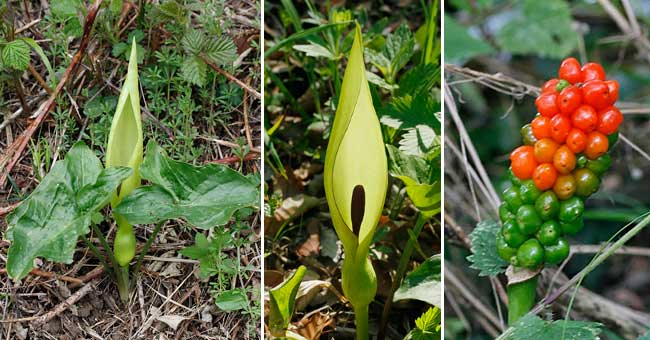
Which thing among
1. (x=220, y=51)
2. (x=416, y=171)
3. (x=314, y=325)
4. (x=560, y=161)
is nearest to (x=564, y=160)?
(x=560, y=161)

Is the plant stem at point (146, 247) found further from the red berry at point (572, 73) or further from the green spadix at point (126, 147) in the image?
the red berry at point (572, 73)

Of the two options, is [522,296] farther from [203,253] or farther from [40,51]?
[40,51]

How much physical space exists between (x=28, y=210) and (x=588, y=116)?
64cm

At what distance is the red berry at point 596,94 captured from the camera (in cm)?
66

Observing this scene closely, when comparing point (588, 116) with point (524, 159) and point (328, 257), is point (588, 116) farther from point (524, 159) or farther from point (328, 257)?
point (328, 257)

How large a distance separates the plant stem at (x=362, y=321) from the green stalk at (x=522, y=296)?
0.20 metres

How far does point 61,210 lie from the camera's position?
2.98ft

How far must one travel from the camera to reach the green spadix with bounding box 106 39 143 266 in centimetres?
96

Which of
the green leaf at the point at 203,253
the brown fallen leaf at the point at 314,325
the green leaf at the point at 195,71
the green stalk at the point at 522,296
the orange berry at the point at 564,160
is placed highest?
the orange berry at the point at 564,160

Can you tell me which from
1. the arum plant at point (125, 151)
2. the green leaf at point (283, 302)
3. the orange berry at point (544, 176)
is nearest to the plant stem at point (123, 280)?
the arum plant at point (125, 151)

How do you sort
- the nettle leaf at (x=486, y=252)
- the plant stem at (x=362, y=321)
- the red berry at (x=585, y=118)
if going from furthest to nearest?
1. the plant stem at (x=362, y=321)
2. the nettle leaf at (x=486, y=252)
3. the red berry at (x=585, y=118)

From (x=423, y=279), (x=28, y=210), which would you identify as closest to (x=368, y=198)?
(x=423, y=279)

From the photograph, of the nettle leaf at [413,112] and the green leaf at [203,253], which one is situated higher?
the nettle leaf at [413,112]

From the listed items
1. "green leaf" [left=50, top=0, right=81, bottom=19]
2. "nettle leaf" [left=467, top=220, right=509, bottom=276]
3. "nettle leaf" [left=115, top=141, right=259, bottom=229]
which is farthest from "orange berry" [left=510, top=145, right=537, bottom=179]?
"green leaf" [left=50, top=0, right=81, bottom=19]
